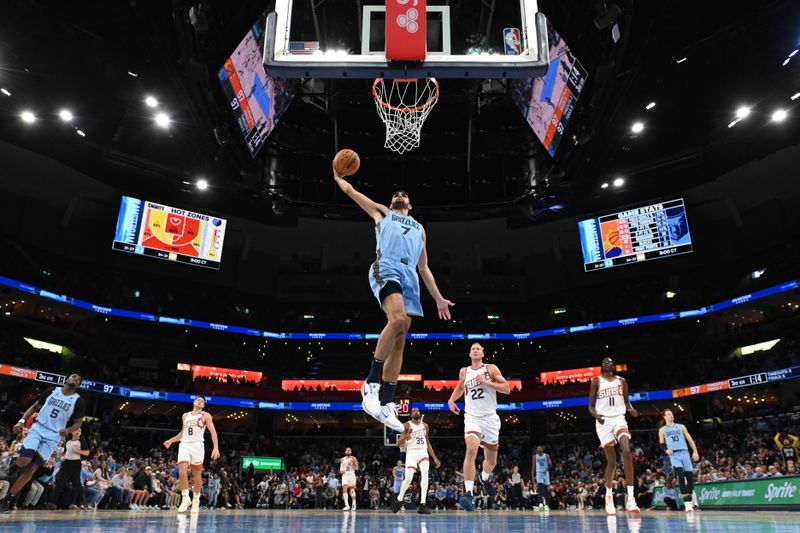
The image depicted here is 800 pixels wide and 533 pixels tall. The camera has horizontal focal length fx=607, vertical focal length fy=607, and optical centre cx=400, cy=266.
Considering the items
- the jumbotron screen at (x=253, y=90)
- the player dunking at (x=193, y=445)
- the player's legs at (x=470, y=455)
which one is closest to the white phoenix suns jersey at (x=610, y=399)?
the player's legs at (x=470, y=455)

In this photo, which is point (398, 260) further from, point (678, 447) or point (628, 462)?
point (678, 447)

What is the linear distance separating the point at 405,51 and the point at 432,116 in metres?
19.7

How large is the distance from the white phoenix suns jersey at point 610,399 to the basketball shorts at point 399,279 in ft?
16.6

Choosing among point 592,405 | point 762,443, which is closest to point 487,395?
point 592,405

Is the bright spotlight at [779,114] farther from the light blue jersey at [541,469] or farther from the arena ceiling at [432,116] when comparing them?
the light blue jersey at [541,469]

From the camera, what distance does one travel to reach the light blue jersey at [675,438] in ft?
38.4

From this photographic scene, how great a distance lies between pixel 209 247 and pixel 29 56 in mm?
13837

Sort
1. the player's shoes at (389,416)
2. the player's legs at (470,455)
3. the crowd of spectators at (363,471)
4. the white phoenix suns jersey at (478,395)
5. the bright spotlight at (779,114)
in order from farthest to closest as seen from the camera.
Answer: the bright spotlight at (779,114) < the crowd of spectators at (363,471) < the white phoenix suns jersey at (478,395) < the player's legs at (470,455) < the player's shoes at (389,416)

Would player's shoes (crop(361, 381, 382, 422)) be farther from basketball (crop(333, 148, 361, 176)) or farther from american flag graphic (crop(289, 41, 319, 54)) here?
american flag graphic (crop(289, 41, 319, 54))

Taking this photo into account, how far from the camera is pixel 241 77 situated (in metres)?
16.1

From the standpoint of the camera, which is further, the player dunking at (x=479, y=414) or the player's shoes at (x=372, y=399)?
the player dunking at (x=479, y=414)

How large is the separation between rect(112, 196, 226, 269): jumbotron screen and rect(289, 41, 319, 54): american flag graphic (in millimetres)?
23307

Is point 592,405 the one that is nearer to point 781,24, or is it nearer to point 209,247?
point 781,24

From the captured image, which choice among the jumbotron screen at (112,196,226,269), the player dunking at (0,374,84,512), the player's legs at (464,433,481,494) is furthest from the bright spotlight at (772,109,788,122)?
the jumbotron screen at (112,196,226,269)
